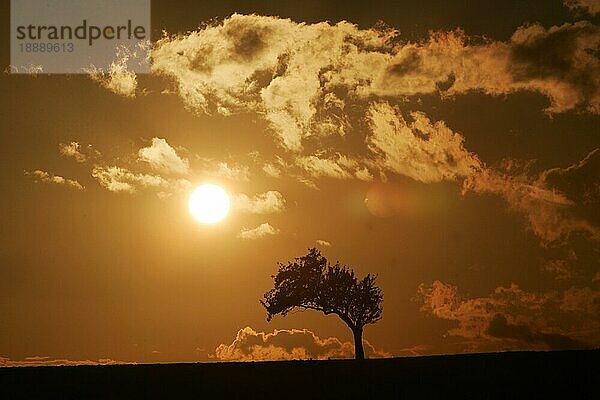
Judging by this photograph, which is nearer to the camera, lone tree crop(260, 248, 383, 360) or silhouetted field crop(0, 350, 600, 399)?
silhouetted field crop(0, 350, 600, 399)

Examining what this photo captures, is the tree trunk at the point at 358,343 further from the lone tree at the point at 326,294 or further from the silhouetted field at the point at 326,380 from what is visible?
the silhouetted field at the point at 326,380

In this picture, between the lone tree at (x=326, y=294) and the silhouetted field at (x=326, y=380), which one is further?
the lone tree at (x=326, y=294)

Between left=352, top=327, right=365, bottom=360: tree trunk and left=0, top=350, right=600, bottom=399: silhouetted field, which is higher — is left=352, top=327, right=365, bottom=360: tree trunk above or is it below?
above

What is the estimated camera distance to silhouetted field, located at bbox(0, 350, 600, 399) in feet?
77.2

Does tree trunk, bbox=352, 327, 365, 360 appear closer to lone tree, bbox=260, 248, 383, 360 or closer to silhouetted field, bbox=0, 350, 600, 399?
lone tree, bbox=260, 248, 383, 360

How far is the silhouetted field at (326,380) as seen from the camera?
2353 centimetres

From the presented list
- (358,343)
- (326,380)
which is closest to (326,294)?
(358,343)

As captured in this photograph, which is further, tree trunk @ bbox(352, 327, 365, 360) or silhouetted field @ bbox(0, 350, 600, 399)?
tree trunk @ bbox(352, 327, 365, 360)

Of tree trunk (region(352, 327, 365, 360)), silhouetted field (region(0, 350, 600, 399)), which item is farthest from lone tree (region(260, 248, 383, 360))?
silhouetted field (region(0, 350, 600, 399))

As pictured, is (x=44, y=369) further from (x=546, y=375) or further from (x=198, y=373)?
(x=546, y=375)

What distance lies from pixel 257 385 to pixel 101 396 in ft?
15.9

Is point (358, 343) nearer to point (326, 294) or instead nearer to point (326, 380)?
point (326, 294)

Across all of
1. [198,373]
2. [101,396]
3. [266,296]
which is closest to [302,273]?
[266,296]

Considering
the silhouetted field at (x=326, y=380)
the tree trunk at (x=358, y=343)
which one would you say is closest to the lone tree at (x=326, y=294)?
the tree trunk at (x=358, y=343)
